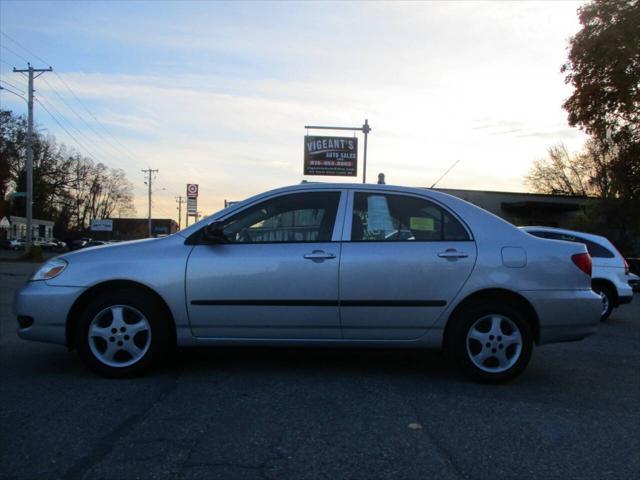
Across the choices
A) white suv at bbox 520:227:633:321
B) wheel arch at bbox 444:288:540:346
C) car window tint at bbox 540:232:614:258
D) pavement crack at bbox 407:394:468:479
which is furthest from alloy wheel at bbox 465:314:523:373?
car window tint at bbox 540:232:614:258

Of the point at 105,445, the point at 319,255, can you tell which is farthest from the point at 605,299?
the point at 105,445

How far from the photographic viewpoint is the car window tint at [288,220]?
4957 mm

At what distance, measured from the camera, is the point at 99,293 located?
485 centimetres

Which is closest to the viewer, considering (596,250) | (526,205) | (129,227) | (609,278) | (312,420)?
(312,420)

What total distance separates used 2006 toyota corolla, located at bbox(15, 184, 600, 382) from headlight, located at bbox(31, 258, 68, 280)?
0.01 metres

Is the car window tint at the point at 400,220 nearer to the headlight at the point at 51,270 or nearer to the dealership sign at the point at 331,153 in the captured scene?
the headlight at the point at 51,270

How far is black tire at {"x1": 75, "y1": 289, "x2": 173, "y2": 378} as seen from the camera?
4.77 m

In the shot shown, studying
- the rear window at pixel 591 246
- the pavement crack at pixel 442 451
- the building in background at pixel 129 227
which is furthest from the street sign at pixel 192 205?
the building in background at pixel 129 227

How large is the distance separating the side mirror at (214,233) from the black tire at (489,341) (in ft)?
6.84

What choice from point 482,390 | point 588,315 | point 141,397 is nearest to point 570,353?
point 588,315

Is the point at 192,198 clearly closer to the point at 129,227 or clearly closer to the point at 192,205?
the point at 192,205

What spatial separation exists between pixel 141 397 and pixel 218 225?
1.49 m

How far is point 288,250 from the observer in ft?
15.9

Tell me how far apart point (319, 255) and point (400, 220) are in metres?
0.80
